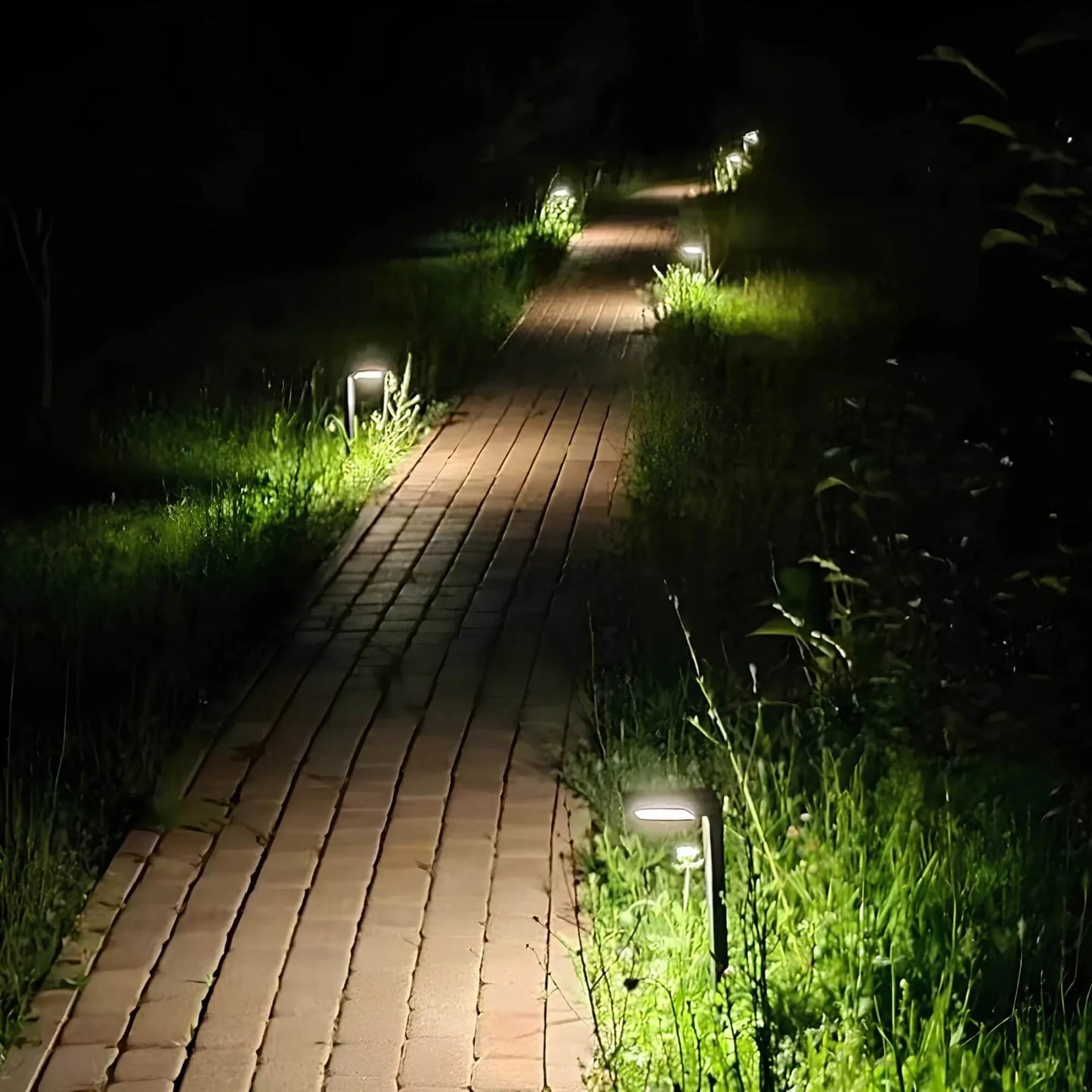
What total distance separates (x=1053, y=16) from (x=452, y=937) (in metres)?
3.02

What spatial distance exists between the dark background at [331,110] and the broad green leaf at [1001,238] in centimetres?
1530

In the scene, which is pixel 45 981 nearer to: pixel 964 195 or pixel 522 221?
pixel 964 195

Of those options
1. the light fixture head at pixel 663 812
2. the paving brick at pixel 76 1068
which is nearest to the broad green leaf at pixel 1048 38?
the light fixture head at pixel 663 812

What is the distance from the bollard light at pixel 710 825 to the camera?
4070mm

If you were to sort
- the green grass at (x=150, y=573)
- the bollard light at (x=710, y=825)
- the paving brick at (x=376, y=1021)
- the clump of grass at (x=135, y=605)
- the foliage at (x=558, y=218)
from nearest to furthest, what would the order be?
the bollard light at (x=710, y=825) < the paving brick at (x=376, y=1021) < the clump of grass at (x=135, y=605) < the green grass at (x=150, y=573) < the foliage at (x=558, y=218)

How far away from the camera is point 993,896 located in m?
4.52

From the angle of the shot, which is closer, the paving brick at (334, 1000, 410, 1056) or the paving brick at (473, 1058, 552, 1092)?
the paving brick at (473, 1058, 552, 1092)

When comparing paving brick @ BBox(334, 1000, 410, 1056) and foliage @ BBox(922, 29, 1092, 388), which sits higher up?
foliage @ BBox(922, 29, 1092, 388)

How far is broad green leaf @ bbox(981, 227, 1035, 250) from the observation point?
3.80 metres

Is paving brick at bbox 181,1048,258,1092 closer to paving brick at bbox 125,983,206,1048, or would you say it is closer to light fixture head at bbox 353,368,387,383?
paving brick at bbox 125,983,206,1048

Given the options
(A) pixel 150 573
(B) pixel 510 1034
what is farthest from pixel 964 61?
(A) pixel 150 573

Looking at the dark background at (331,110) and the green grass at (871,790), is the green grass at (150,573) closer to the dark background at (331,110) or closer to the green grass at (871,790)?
the green grass at (871,790)

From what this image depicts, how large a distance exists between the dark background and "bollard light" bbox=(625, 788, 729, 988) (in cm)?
1520

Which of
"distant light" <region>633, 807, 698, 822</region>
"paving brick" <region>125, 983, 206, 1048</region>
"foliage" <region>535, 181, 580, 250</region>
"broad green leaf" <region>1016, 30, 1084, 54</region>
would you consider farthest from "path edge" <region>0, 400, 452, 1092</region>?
"foliage" <region>535, 181, 580, 250</region>
